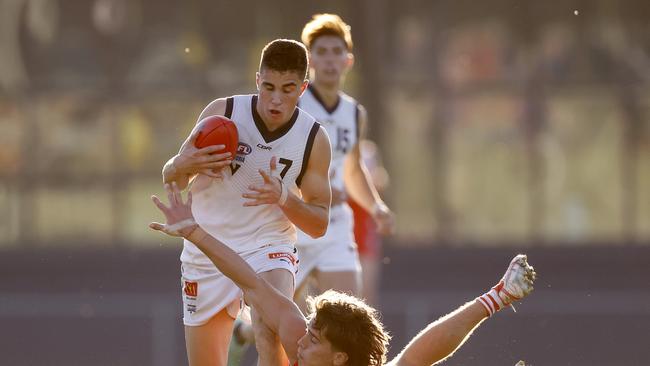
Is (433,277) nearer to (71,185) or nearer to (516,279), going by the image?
(71,185)

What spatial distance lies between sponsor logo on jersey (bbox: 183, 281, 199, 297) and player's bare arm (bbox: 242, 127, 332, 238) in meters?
0.55

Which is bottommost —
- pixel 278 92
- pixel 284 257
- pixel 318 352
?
pixel 318 352

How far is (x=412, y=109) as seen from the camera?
798 inches

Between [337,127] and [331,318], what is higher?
[337,127]

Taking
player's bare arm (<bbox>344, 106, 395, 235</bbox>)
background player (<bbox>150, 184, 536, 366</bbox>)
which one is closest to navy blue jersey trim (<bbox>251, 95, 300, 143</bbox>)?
background player (<bbox>150, 184, 536, 366</bbox>)

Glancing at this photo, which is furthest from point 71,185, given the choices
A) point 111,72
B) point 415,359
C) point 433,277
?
point 415,359

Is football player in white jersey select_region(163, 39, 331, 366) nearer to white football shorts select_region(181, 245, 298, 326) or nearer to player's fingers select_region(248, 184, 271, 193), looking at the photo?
white football shorts select_region(181, 245, 298, 326)

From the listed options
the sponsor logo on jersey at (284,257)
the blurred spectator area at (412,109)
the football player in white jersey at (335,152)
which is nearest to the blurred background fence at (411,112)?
the blurred spectator area at (412,109)

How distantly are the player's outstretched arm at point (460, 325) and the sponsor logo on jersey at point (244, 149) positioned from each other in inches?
50.9

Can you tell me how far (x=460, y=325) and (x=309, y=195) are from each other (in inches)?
40.1

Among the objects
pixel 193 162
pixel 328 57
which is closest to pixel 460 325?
pixel 193 162

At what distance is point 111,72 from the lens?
2056 cm

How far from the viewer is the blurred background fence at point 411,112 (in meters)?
20.2

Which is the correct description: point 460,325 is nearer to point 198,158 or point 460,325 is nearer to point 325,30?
point 198,158
